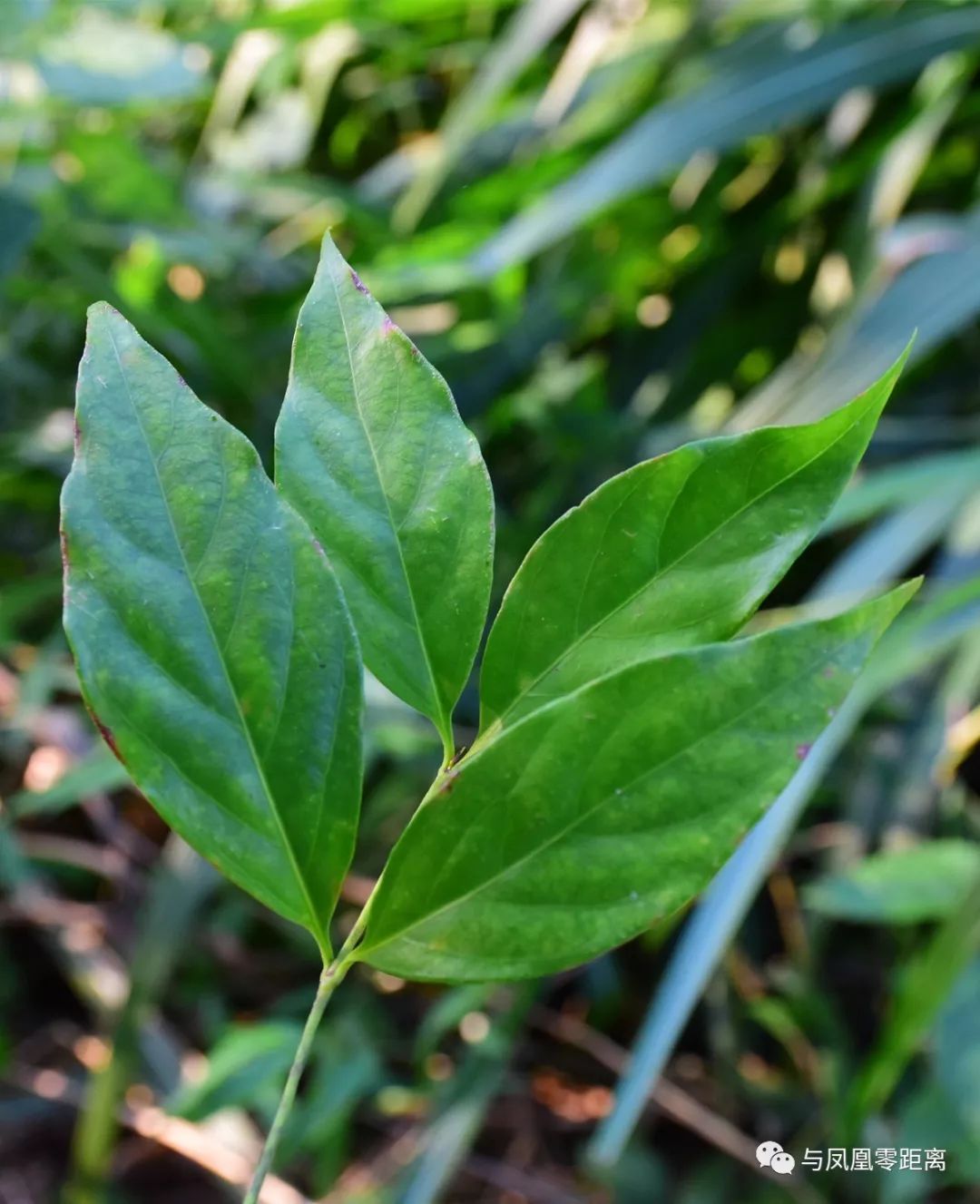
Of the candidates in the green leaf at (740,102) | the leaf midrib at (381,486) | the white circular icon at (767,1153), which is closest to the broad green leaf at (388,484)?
the leaf midrib at (381,486)

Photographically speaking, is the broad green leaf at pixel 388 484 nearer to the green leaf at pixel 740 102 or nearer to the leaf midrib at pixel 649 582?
the leaf midrib at pixel 649 582

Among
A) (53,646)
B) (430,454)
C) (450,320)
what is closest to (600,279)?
(450,320)

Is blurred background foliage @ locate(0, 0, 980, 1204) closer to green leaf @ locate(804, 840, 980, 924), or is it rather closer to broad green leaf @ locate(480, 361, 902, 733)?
green leaf @ locate(804, 840, 980, 924)

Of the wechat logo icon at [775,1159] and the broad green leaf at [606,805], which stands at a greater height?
the broad green leaf at [606,805]

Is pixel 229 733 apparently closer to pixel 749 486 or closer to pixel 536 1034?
pixel 749 486

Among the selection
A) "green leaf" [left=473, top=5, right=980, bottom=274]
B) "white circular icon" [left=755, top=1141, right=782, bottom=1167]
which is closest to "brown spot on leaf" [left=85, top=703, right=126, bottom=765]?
"white circular icon" [left=755, top=1141, right=782, bottom=1167]

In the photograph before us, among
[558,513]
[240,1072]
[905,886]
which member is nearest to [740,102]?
[558,513]
